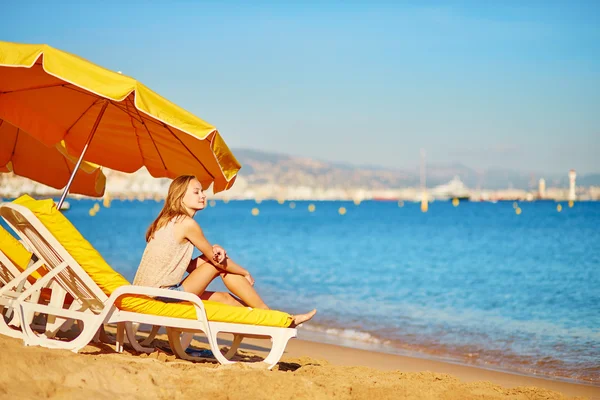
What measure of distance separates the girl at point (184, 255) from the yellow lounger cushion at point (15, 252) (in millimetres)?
1483

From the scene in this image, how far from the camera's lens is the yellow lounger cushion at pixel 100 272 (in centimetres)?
485

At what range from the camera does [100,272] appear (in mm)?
4891

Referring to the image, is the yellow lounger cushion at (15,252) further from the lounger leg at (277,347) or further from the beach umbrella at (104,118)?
the lounger leg at (277,347)

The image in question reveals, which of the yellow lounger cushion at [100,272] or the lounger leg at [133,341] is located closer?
the yellow lounger cushion at [100,272]

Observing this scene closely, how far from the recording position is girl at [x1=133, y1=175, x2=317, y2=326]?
211 inches

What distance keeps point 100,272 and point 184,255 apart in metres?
0.72

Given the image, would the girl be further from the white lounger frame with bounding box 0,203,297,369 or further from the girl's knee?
the white lounger frame with bounding box 0,203,297,369

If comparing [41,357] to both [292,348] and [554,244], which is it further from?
[554,244]

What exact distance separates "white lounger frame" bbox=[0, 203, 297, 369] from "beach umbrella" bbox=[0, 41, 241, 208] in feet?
3.22

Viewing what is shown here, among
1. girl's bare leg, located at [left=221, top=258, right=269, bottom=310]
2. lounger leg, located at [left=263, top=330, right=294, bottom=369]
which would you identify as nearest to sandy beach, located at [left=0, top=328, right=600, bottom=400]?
lounger leg, located at [left=263, top=330, right=294, bottom=369]

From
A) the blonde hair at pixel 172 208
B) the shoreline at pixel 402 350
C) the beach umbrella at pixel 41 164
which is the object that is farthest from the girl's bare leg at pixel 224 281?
the shoreline at pixel 402 350

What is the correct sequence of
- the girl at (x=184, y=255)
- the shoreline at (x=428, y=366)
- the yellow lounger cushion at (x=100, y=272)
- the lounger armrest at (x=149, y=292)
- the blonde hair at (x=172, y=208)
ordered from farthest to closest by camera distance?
1. the shoreline at (x=428, y=366)
2. the blonde hair at (x=172, y=208)
3. the girl at (x=184, y=255)
4. the yellow lounger cushion at (x=100, y=272)
5. the lounger armrest at (x=149, y=292)

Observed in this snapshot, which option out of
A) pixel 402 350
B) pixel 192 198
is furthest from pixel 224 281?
pixel 402 350

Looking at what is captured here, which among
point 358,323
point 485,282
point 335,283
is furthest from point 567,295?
point 358,323
